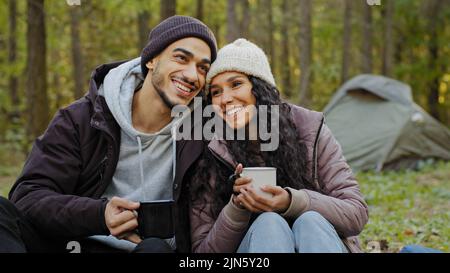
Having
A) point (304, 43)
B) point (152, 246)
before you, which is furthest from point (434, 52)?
point (152, 246)

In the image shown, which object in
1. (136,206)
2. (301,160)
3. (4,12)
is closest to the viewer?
(136,206)

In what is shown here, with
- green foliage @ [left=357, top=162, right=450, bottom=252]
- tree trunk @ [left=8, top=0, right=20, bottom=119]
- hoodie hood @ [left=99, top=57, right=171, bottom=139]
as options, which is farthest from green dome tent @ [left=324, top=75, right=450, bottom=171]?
tree trunk @ [left=8, top=0, right=20, bottom=119]

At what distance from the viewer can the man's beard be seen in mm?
3230

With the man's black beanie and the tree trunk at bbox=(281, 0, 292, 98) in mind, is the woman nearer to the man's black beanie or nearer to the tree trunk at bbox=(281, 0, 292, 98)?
the man's black beanie

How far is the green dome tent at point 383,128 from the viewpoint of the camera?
31.9ft

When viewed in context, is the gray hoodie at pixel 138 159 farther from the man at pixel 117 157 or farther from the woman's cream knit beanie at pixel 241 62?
the woman's cream knit beanie at pixel 241 62

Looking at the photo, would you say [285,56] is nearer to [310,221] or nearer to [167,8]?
[167,8]

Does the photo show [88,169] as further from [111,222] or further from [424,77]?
[424,77]

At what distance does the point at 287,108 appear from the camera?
329cm

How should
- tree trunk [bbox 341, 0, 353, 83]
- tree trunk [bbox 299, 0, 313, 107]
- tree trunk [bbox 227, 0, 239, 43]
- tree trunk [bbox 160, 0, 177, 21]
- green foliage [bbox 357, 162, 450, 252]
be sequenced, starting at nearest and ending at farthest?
green foliage [bbox 357, 162, 450, 252]
tree trunk [bbox 160, 0, 177, 21]
tree trunk [bbox 227, 0, 239, 43]
tree trunk [bbox 299, 0, 313, 107]
tree trunk [bbox 341, 0, 353, 83]

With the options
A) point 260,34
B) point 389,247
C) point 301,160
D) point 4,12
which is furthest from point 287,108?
point 260,34

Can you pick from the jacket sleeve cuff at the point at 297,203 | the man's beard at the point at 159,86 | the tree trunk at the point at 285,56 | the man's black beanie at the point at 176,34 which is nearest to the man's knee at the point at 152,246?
the jacket sleeve cuff at the point at 297,203

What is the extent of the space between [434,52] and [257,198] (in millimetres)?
16721
